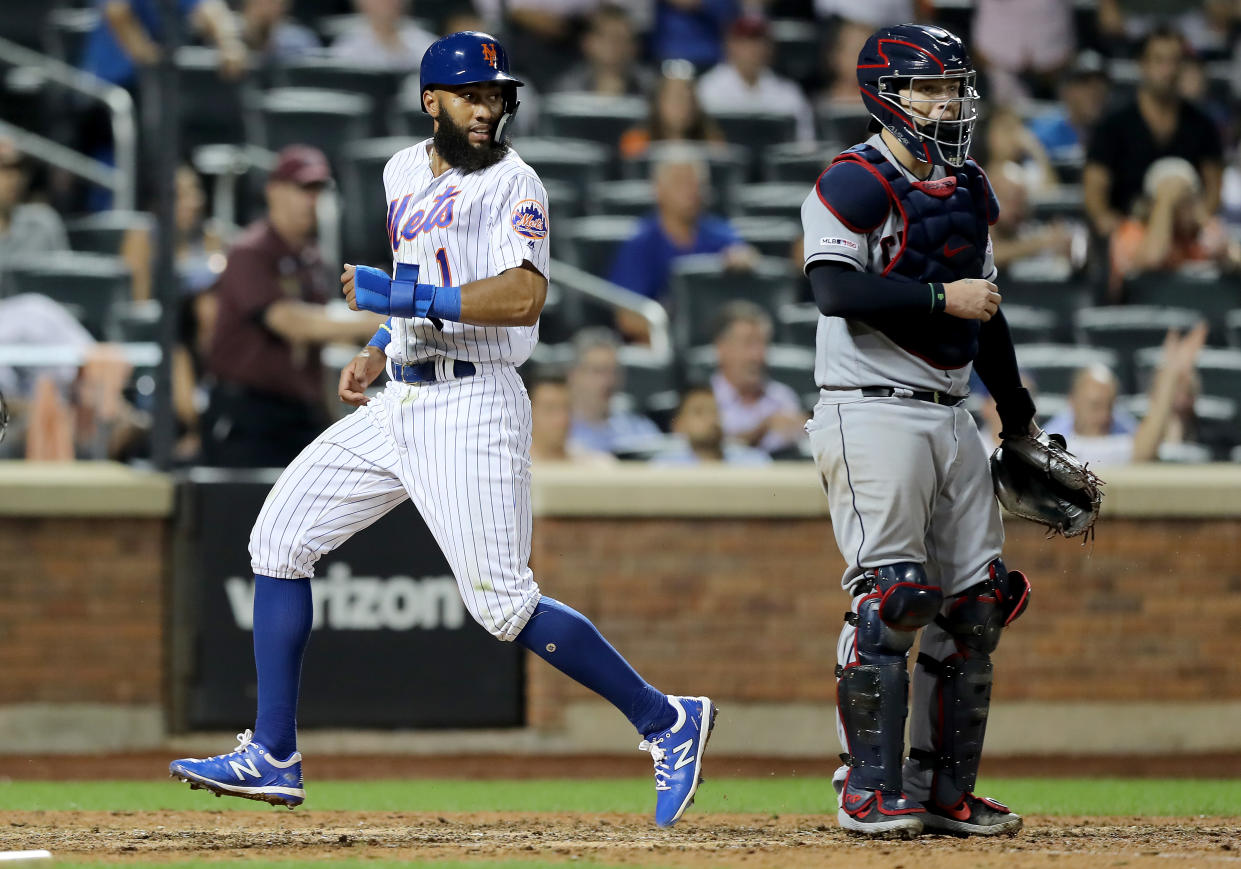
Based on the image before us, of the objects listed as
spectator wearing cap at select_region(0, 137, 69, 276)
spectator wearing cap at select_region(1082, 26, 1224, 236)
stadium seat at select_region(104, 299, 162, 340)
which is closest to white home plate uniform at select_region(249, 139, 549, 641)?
stadium seat at select_region(104, 299, 162, 340)

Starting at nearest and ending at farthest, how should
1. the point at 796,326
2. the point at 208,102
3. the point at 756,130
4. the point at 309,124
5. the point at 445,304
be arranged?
the point at 445,304 → the point at 796,326 → the point at 309,124 → the point at 208,102 → the point at 756,130

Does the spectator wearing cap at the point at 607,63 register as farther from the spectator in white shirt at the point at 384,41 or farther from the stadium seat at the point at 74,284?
the stadium seat at the point at 74,284

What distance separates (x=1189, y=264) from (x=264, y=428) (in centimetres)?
535

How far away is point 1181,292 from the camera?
9891mm

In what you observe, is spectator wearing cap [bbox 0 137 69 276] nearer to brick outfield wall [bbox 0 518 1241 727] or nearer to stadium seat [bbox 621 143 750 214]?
brick outfield wall [bbox 0 518 1241 727]

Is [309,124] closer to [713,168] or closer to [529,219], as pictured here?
[713,168]

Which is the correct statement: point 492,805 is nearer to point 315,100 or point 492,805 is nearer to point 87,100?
point 315,100

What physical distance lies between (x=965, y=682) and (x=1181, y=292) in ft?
19.7

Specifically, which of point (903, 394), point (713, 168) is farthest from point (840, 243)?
point (713, 168)

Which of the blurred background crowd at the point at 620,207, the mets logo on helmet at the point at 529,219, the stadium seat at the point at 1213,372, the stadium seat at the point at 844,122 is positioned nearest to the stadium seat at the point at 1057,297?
the blurred background crowd at the point at 620,207

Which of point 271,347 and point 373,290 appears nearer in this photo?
point 373,290

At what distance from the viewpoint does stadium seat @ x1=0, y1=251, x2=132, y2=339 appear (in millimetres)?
8992

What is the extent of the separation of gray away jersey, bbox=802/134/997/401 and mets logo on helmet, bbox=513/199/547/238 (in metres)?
0.65

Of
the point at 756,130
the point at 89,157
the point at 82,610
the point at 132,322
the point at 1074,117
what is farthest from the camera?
the point at 1074,117
